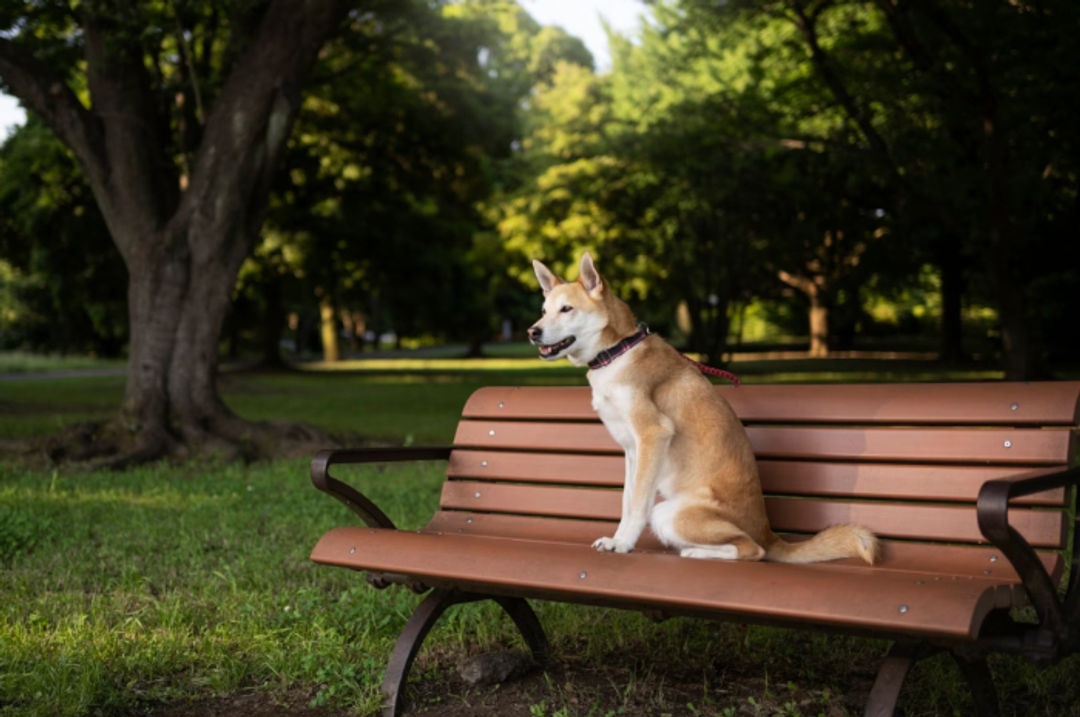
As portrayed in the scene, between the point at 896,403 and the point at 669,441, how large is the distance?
0.80 m

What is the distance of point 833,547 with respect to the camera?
341 centimetres

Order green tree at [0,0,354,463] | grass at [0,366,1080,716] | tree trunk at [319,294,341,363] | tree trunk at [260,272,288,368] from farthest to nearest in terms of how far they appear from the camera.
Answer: tree trunk at [319,294,341,363]
tree trunk at [260,272,288,368]
green tree at [0,0,354,463]
grass at [0,366,1080,716]

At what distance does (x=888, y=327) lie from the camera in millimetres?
52000

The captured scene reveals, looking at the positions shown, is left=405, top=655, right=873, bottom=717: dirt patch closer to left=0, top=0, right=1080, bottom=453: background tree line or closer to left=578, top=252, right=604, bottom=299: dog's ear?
left=578, top=252, right=604, bottom=299: dog's ear

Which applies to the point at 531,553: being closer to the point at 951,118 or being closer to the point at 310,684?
the point at 310,684

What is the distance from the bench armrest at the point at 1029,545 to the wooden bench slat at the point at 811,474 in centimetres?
30

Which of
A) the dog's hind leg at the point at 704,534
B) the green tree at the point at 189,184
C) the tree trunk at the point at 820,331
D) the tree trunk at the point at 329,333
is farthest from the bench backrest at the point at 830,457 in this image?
the tree trunk at the point at 820,331

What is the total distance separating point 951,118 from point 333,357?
94.1 feet

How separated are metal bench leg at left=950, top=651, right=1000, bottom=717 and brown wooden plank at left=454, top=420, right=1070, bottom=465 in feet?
2.08

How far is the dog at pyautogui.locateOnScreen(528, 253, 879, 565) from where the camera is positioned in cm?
339

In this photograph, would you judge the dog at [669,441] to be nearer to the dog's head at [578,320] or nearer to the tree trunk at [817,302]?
the dog's head at [578,320]

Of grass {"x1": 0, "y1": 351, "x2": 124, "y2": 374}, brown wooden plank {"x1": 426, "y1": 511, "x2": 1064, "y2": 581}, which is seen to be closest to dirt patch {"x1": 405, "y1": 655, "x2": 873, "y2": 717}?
brown wooden plank {"x1": 426, "y1": 511, "x2": 1064, "y2": 581}

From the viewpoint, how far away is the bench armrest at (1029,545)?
255 cm

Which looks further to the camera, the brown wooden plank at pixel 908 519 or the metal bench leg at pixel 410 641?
the metal bench leg at pixel 410 641
